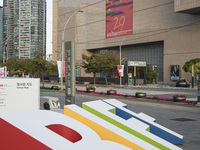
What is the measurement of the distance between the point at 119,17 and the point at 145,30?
10.4 metres

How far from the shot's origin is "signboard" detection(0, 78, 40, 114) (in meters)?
6.21

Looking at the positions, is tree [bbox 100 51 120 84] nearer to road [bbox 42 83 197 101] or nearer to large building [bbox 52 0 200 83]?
large building [bbox 52 0 200 83]

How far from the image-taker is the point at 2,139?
3.35m

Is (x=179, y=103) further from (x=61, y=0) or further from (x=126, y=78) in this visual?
(x=61, y=0)

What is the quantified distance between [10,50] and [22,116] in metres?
182

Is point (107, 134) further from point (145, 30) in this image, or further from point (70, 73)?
point (145, 30)

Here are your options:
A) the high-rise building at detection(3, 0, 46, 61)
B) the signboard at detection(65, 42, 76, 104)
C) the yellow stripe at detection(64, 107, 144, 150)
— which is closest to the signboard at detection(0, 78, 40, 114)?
the yellow stripe at detection(64, 107, 144, 150)

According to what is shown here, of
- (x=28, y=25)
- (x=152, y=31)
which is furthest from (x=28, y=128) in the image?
(x=28, y=25)

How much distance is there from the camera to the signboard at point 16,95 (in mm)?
6211

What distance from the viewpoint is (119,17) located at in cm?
7575

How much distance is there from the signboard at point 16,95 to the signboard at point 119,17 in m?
67.9

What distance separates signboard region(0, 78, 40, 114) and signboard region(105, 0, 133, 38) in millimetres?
67912

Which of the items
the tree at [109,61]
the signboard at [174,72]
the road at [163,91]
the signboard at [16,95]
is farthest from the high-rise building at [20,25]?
the signboard at [16,95]

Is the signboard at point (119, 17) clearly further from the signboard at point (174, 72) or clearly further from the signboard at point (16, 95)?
the signboard at point (16, 95)
